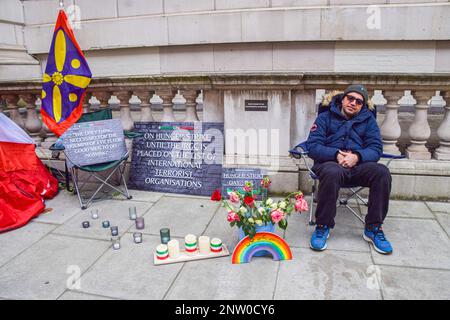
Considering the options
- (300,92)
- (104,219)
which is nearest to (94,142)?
(104,219)

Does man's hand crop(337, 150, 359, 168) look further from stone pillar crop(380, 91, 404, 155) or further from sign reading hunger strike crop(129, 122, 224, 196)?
sign reading hunger strike crop(129, 122, 224, 196)

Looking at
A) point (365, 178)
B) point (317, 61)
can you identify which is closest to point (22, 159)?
point (365, 178)

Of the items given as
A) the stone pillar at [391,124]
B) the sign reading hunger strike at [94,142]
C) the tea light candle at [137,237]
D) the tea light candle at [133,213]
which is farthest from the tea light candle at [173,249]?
the stone pillar at [391,124]

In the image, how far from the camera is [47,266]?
3578mm

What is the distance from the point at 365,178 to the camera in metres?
3.82

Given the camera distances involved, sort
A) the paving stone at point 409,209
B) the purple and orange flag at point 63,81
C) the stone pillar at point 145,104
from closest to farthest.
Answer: the paving stone at point 409,209, the purple and orange flag at point 63,81, the stone pillar at point 145,104

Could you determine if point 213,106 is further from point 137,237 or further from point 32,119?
point 32,119

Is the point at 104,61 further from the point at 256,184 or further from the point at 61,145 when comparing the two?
the point at 256,184

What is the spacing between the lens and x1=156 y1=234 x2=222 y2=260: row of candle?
359 centimetres

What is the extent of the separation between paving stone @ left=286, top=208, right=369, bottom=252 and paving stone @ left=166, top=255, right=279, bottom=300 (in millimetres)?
554

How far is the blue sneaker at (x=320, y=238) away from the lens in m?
3.72

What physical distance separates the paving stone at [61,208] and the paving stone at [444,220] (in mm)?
4108

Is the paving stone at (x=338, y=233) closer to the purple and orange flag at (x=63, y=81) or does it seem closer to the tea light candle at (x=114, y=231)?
the tea light candle at (x=114, y=231)

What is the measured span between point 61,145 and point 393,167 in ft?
13.3
